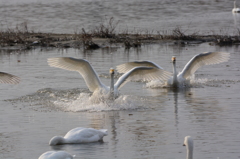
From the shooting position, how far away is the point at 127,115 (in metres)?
12.6

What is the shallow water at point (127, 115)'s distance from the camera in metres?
9.68

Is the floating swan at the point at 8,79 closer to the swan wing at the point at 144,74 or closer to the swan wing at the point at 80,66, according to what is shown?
the swan wing at the point at 80,66

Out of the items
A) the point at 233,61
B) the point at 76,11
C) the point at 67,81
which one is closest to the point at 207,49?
the point at 233,61

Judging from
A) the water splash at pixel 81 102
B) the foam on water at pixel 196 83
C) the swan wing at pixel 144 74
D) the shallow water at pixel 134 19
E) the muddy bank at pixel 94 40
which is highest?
the shallow water at pixel 134 19

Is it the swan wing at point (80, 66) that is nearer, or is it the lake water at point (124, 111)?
the lake water at point (124, 111)

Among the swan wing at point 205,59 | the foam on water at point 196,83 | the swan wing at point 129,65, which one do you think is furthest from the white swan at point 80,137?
the swan wing at point 205,59

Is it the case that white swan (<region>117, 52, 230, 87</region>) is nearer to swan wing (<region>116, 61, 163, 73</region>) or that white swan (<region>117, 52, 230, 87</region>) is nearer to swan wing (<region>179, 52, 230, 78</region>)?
swan wing (<region>179, 52, 230, 78</region>)

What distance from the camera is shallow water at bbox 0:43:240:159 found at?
968cm

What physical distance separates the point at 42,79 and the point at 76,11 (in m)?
35.4

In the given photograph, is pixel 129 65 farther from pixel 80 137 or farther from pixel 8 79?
pixel 80 137

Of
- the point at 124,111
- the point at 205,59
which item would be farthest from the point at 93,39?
the point at 124,111

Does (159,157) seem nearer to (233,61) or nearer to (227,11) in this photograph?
(233,61)

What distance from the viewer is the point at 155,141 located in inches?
399

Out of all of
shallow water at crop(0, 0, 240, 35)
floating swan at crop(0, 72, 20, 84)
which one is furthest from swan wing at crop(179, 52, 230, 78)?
shallow water at crop(0, 0, 240, 35)
